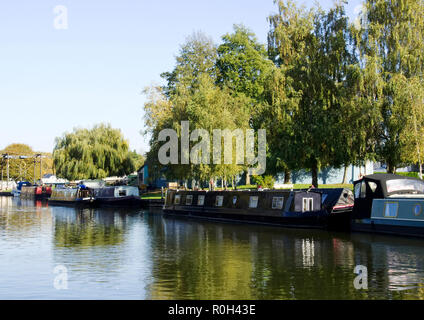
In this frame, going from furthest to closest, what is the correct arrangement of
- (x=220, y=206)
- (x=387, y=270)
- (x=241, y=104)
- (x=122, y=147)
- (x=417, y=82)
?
1. (x=122, y=147)
2. (x=241, y=104)
3. (x=220, y=206)
4. (x=417, y=82)
5. (x=387, y=270)

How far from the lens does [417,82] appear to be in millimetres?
38125

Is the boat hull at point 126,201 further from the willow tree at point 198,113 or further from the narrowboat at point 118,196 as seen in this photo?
the willow tree at point 198,113

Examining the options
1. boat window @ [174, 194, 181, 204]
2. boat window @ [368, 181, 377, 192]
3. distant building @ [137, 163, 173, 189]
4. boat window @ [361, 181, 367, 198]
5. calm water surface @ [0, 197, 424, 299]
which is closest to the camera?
calm water surface @ [0, 197, 424, 299]

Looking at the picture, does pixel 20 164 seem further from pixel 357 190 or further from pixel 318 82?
pixel 357 190

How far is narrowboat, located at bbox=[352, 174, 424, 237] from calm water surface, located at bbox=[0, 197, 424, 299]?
772 millimetres

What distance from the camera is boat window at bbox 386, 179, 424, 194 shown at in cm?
2964

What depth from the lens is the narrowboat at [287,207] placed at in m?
32.9

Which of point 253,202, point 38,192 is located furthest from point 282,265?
point 38,192

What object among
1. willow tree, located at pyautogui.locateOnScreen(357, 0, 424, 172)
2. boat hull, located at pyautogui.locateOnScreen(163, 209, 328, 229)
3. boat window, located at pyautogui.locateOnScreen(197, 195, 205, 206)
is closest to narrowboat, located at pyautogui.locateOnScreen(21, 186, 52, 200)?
boat window, located at pyautogui.locateOnScreen(197, 195, 205, 206)

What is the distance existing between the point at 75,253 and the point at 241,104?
99.6 ft

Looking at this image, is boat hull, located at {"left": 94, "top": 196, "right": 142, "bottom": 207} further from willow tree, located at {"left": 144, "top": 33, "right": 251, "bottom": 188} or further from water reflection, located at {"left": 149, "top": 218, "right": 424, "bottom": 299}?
water reflection, located at {"left": 149, "top": 218, "right": 424, "bottom": 299}
